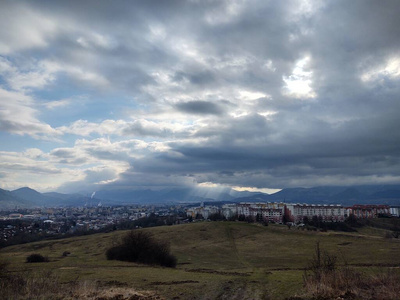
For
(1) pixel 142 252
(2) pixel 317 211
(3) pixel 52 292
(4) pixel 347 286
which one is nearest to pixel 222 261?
(1) pixel 142 252

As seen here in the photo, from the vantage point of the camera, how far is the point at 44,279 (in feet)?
57.8

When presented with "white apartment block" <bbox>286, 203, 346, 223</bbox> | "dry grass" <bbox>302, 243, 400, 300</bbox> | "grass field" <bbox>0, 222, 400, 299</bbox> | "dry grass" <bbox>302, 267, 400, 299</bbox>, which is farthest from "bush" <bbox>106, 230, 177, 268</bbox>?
"white apartment block" <bbox>286, 203, 346, 223</bbox>

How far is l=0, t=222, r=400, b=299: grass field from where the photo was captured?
18688 mm

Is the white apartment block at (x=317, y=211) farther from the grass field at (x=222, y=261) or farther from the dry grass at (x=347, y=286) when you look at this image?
the dry grass at (x=347, y=286)

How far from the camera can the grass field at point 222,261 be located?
18.7 m

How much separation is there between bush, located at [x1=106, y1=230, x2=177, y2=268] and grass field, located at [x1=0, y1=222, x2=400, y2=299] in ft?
7.03

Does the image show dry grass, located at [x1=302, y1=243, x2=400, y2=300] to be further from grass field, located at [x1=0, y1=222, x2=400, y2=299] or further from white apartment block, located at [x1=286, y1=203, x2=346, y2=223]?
white apartment block, located at [x1=286, y1=203, x2=346, y2=223]

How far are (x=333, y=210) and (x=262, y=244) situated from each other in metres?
126

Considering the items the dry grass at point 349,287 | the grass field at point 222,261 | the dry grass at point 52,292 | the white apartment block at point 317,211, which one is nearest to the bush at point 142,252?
the grass field at point 222,261

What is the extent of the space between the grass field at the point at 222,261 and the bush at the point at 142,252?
214cm

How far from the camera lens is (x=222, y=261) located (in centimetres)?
5206

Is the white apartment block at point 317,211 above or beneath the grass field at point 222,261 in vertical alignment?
above

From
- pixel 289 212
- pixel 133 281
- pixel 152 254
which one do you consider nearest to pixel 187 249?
pixel 152 254

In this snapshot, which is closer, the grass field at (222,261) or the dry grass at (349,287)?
the dry grass at (349,287)
